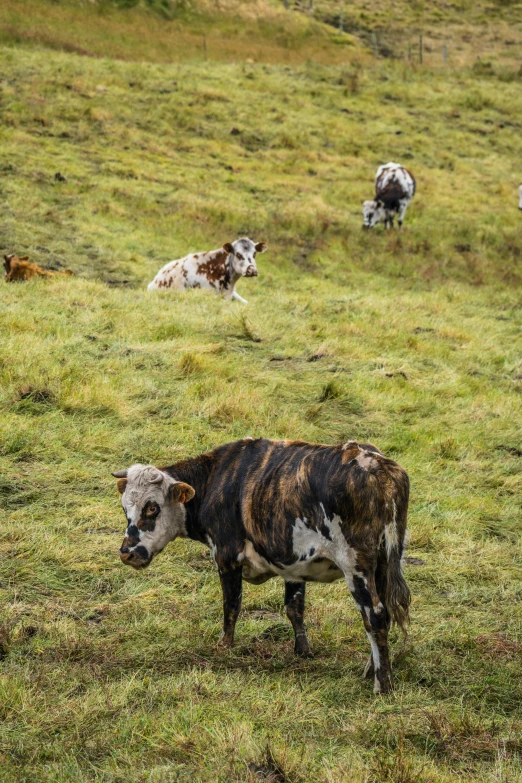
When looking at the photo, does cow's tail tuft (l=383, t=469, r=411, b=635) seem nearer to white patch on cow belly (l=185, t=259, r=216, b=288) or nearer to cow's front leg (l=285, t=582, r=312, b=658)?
cow's front leg (l=285, t=582, r=312, b=658)

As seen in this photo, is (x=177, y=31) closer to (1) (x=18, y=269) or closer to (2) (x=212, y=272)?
(2) (x=212, y=272)

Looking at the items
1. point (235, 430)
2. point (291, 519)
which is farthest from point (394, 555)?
point (235, 430)

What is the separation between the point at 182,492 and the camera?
19.1ft

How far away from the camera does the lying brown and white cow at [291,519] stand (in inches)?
197

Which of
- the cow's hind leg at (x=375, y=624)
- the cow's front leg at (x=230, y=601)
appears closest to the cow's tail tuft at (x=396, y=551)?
the cow's hind leg at (x=375, y=624)

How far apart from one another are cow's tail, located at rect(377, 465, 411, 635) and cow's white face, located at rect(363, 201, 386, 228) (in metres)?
17.8

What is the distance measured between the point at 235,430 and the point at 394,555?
169 inches

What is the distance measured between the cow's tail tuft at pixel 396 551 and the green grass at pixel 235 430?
43 centimetres

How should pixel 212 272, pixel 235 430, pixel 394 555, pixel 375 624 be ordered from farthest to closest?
pixel 212 272 → pixel 235 430 → pixel 394 555 → pixel 375 624

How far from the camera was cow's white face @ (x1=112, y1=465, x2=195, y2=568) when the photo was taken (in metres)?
5.79

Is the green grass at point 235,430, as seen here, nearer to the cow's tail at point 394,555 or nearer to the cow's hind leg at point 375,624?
the cow's hind leg at point 375,624

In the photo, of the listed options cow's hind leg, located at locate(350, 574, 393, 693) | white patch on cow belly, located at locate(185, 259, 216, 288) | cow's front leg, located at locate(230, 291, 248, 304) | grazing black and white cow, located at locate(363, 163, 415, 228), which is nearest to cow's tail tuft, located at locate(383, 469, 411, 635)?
cow's hind leg, located at locate(350, 574, 393, 693)

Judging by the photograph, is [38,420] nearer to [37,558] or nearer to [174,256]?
[37,558]

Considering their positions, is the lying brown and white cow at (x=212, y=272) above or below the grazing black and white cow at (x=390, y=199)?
below
